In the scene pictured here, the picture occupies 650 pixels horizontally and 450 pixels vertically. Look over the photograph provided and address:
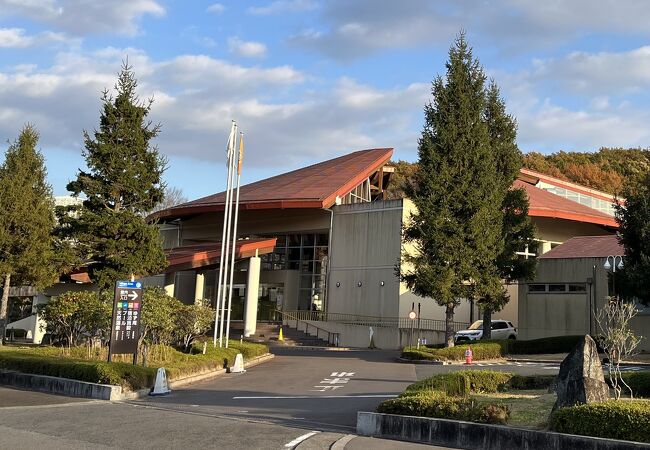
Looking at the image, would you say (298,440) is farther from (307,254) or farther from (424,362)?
(307,254)

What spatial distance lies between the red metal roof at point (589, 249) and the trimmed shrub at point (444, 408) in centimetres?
2399

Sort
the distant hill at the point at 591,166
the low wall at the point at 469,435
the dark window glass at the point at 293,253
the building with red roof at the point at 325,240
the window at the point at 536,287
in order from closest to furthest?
the low wall at the point at 469,435, the window at the point at 536,287, the building with red roof at the point at 325,240, the dark window glass at the point at 293,253, the distant hill at the point at 591,166

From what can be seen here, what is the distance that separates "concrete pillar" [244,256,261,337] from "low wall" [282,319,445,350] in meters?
3.81

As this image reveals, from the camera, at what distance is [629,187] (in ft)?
88.5

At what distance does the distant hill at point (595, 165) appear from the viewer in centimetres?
7075

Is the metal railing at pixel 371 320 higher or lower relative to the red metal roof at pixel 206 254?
lower

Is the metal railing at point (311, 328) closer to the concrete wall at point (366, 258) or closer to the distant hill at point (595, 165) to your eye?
the concrete wall at point (366, 258)

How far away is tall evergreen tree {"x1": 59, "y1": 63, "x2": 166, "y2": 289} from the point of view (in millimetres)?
21938

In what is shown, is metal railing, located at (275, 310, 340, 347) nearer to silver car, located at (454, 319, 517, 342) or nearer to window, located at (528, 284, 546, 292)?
silver car, located at (454, 319, 517, 342)

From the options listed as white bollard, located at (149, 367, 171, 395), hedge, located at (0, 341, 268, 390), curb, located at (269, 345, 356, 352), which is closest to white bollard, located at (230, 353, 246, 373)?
hedge, located at (0, 341, 268, 390)

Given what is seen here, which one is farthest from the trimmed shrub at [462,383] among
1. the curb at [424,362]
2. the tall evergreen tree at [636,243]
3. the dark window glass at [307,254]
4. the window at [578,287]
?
the dark window glass at [307,254]

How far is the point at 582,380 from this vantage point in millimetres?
9266

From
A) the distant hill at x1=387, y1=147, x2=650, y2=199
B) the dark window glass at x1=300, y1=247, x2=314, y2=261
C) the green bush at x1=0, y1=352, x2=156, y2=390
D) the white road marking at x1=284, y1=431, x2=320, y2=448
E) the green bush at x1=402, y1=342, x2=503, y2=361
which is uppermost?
the distant hill at x1=387, y1=147, x2=650, y2=199

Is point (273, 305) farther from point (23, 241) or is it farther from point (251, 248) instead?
point (23, 241)
